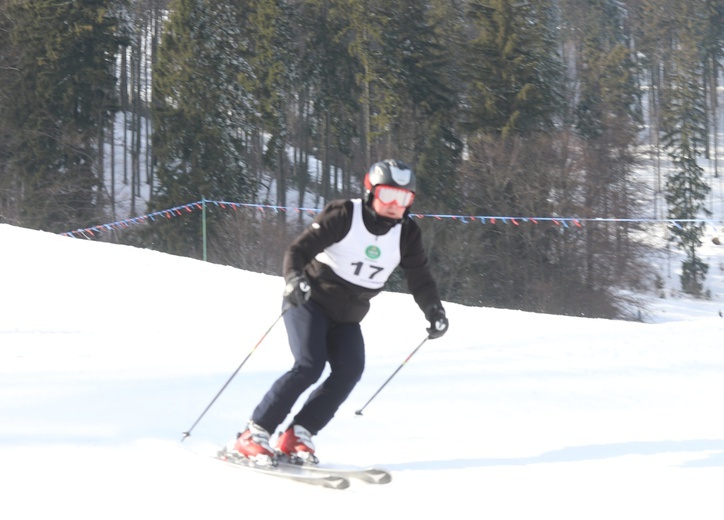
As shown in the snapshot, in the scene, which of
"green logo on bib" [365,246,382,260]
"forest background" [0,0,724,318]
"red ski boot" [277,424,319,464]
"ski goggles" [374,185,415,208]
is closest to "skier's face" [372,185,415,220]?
"ski goggles" [374,185,415,208]

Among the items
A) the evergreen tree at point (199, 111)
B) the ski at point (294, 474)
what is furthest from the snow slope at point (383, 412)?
the evergreen tree at point (199, 111)

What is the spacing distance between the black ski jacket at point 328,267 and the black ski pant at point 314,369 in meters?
0.07

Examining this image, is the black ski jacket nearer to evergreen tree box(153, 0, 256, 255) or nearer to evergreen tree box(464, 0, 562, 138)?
evergreen tree box(153, 0, 256, 255)

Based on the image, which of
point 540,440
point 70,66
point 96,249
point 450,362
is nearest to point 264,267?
point 70,66

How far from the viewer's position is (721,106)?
6462cm

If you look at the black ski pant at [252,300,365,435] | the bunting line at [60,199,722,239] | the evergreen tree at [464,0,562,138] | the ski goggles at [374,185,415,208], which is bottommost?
the bunting line at [60,199,722,239]

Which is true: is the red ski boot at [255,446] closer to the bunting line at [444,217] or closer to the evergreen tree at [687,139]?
the bunting line at [444,217]

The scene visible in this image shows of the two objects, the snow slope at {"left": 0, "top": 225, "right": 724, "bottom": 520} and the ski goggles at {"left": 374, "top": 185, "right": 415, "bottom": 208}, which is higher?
the ski goggles at {"left": 374, "top": 185, "right": 415, "bottom": 208}

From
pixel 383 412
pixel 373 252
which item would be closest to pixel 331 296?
pixel 373 252

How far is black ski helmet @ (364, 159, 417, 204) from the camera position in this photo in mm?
3912

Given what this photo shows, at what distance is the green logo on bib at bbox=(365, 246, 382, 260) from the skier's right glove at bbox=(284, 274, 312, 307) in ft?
1.02

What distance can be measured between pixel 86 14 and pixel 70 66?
193 centimetres

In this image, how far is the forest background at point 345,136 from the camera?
95.4 feet

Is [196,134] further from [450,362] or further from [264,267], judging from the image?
[450,362]
